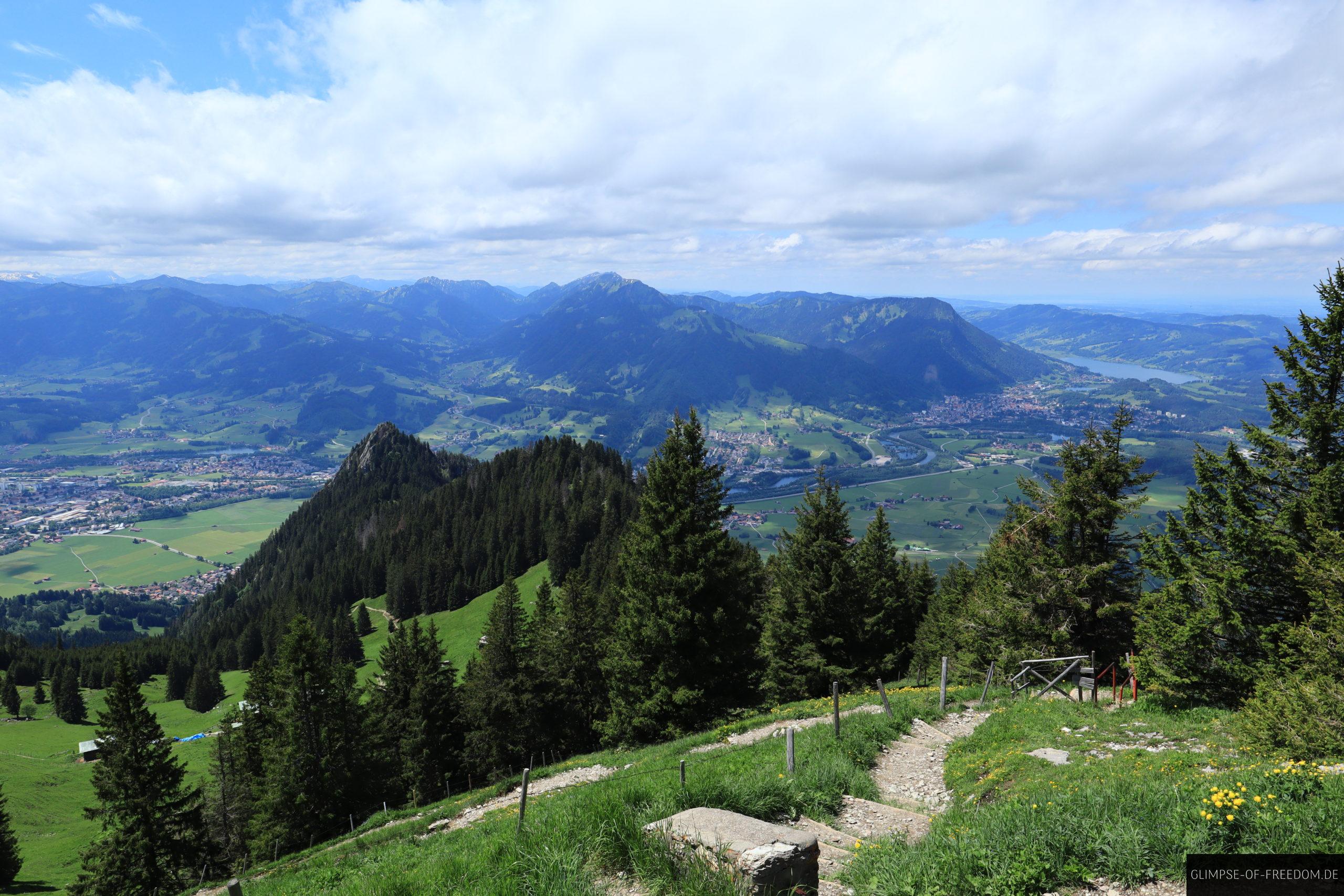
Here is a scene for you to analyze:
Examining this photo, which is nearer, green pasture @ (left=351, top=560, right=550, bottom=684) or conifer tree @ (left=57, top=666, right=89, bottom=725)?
green pasture @ (left=351, top=560, right=550, bottom=684)

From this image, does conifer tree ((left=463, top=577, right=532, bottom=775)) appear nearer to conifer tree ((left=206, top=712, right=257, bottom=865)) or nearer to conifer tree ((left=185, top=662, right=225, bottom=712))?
conifer tree ((left=206, top=712, right=257, bottom=865))

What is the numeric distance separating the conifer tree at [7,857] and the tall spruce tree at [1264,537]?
65883 mm

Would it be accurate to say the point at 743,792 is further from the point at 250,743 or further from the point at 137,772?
the point at 250,743

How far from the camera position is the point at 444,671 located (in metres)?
45.7

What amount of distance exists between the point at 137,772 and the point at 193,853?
564 cm

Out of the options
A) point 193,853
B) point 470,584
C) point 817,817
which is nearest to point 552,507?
point 470,584

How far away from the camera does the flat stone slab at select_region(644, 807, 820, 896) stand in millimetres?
8148

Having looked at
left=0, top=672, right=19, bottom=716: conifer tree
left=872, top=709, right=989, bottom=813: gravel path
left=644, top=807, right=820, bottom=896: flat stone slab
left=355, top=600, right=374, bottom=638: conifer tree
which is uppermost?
left=644, top=807, right=820, bottom=896: flat stone slab

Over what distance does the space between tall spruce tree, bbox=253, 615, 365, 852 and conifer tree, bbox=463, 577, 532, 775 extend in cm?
836

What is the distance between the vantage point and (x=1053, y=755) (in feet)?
54.1

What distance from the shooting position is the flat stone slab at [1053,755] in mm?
15716

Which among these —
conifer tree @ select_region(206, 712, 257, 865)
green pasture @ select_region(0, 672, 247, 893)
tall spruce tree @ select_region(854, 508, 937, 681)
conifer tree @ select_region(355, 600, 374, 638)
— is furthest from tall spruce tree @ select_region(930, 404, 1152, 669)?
conifer tree @ select_region(355, 600, 374, 638)

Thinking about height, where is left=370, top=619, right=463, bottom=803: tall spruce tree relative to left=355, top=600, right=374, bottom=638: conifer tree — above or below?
above

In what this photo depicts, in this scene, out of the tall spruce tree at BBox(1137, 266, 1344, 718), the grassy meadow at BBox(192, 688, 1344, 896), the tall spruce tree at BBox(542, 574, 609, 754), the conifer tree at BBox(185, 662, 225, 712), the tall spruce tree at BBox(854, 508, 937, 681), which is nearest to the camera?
the grassy meadow at BBox(192, 688, 1344, 896)
